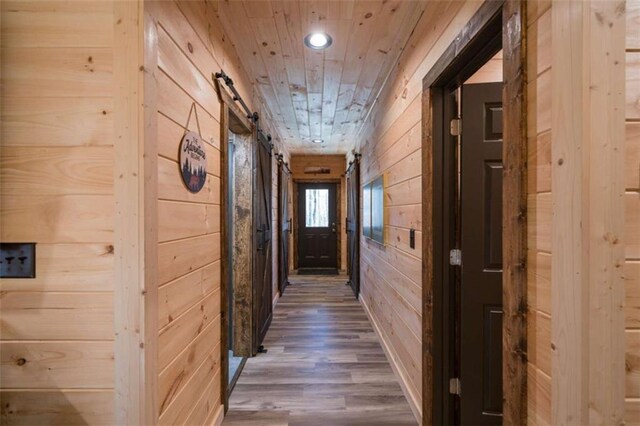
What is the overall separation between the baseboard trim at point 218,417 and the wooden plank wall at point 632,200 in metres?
1.99

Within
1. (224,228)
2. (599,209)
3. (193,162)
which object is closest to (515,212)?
(599,209)

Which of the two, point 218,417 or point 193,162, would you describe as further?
point 218,417

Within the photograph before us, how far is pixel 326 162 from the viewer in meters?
7.10

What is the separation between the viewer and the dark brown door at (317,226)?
24.1ft

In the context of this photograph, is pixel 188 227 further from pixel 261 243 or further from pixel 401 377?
pixel 401 377

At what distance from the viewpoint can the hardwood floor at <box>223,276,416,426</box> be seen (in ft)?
6.98

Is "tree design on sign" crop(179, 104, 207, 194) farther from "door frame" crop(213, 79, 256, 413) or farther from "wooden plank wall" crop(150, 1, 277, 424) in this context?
"door frame" crop(213, 79, 256, 413)

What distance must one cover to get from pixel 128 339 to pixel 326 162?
20.6 feet

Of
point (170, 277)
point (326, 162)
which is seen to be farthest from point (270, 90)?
point (326, 162)

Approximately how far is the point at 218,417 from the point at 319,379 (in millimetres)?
854

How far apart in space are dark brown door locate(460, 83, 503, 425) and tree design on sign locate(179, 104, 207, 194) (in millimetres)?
1414

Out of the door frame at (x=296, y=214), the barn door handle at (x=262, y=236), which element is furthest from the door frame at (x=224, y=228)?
the door frame at (x=296, y=214)

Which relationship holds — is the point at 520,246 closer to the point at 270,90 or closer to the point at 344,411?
the point at 344,411

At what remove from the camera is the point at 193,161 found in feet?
5.06
